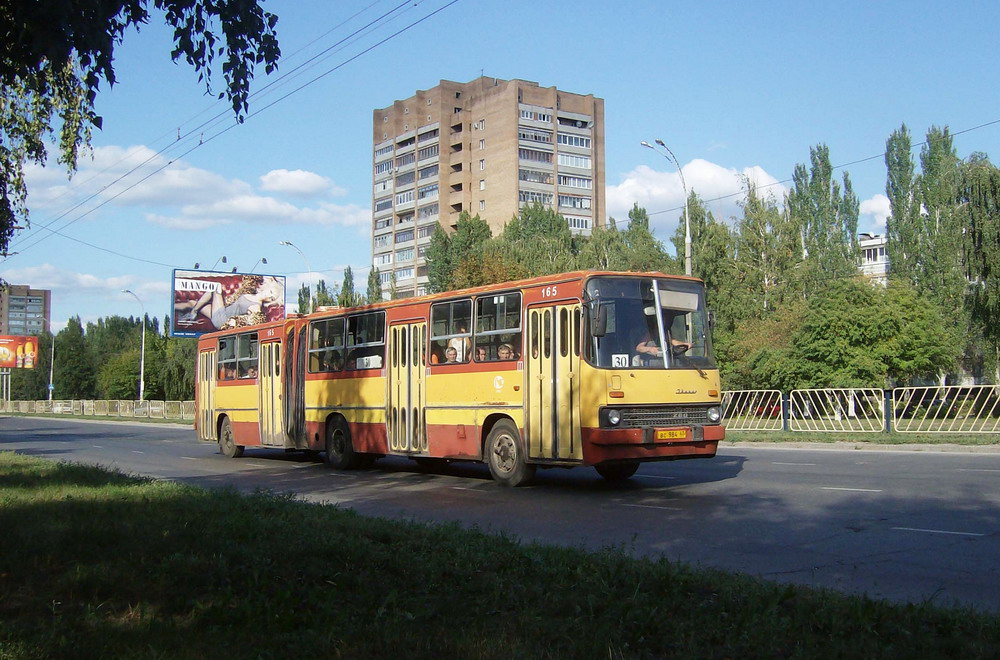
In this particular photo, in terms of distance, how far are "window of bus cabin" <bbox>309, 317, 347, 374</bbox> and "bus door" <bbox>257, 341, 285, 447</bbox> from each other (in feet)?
6.08

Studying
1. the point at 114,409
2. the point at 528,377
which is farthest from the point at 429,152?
the point at 528,377

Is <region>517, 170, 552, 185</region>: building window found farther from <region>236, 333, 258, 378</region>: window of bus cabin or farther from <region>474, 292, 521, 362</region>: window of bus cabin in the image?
<region>474, 292, 521, 362</region>: window of bus cabin

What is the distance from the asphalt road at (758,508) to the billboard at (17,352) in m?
87.1

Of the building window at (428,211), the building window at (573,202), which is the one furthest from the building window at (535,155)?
→ the building window at (428,211)

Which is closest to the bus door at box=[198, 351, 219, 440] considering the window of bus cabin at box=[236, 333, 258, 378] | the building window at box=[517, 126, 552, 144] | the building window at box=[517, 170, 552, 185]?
the window of bus cabin at box=[236, 333, 258, 378]

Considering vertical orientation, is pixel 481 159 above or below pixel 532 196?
above

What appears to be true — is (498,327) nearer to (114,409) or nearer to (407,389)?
(407,389)

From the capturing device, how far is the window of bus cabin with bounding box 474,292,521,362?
607 inches

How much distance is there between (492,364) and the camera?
1580 cm

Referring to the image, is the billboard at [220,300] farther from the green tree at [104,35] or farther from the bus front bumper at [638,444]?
the green tree at [104,35]

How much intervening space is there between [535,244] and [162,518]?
64139 millimetres

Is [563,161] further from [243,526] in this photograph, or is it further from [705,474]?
[243,526]

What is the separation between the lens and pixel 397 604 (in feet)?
20.0

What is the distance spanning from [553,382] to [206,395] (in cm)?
1537
